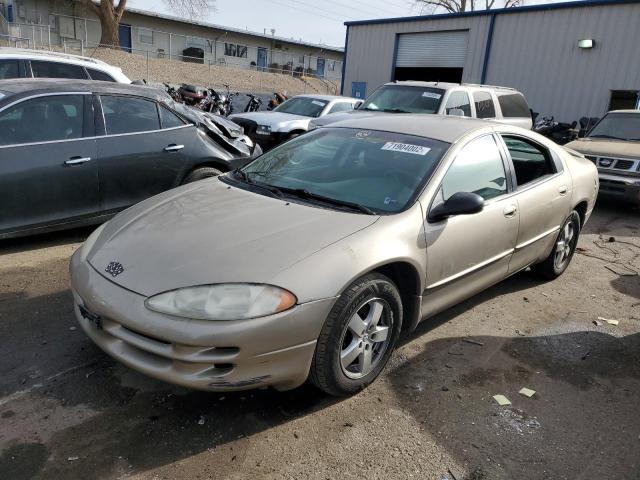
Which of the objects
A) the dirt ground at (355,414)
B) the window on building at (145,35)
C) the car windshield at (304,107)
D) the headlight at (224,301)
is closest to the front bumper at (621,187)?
the dirt ground at (355,414)

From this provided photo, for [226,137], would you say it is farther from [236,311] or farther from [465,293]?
[236,311]

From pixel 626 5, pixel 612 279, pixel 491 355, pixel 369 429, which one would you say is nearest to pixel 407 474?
pixel 369 429

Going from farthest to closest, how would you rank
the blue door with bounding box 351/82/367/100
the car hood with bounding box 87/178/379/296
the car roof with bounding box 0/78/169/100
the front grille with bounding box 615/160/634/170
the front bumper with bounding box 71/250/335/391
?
1. the blue door with bounding box 351/82/367/100
2. the front grille with bounding box 615/160/634/170
3. the car roof with bounding box 0/78/169/100
4. the car hood with bounding box 87/178/379/296
5. the front bumper with bounding box 71/250/335/391

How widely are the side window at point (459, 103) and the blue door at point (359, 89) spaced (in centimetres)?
1200

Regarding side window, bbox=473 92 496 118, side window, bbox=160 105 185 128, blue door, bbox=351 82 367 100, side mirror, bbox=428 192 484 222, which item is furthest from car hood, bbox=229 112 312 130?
blue door, bbox=351 82 367 100

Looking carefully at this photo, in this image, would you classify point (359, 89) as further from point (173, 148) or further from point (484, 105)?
point (173, 148)

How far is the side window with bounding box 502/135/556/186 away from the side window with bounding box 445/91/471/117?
4.42m

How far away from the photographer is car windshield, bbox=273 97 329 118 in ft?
39.5

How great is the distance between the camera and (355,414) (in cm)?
286

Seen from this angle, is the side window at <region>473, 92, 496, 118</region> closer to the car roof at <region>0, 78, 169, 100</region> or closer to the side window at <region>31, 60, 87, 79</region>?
the car roof at <region>0, 78, 169, 100</region>

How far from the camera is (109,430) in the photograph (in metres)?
2.61

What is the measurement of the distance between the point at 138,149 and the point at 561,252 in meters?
4.30

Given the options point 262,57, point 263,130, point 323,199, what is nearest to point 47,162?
point 323,199

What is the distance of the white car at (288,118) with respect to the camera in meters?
10.9
